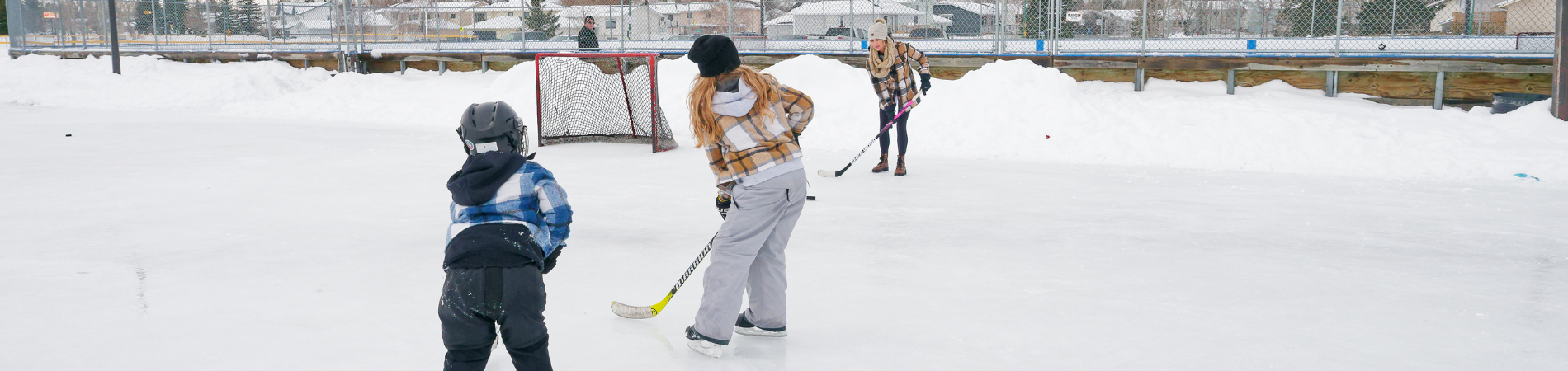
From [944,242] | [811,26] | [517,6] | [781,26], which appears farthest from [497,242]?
[517,6]

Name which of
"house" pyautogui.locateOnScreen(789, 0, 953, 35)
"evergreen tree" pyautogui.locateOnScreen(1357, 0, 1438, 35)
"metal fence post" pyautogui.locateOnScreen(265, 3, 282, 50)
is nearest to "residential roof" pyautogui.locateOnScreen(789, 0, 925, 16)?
"house" pyautogui.locateOnScreen(789, 0, 953, 35)

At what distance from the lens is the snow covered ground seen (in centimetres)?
301

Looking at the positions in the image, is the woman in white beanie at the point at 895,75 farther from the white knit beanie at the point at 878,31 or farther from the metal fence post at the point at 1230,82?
the metal fence post at the point at 1230,82

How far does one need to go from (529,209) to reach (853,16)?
10309mm

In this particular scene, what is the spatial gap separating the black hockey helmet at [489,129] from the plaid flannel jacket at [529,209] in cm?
7

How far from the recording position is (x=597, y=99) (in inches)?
391

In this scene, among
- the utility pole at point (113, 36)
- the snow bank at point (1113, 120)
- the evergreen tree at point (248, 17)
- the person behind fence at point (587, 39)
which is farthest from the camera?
the evergreen tree at point (248, 17)

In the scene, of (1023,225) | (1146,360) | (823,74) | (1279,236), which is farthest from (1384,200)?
(823,74)

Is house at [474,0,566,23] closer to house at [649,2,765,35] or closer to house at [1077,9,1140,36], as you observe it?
house at [649,2,765,35]

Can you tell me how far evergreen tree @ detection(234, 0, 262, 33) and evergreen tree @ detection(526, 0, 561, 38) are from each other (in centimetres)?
559

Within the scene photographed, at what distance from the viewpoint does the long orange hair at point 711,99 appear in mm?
2637

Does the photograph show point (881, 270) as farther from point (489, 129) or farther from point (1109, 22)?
point (1109, 22)

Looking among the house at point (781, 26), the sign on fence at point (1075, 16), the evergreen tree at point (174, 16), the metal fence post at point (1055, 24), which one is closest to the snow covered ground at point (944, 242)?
the metal fence post at point (1055, 24)

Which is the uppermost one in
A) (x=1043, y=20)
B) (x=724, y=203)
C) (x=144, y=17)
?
A: (x=144, y=17)
